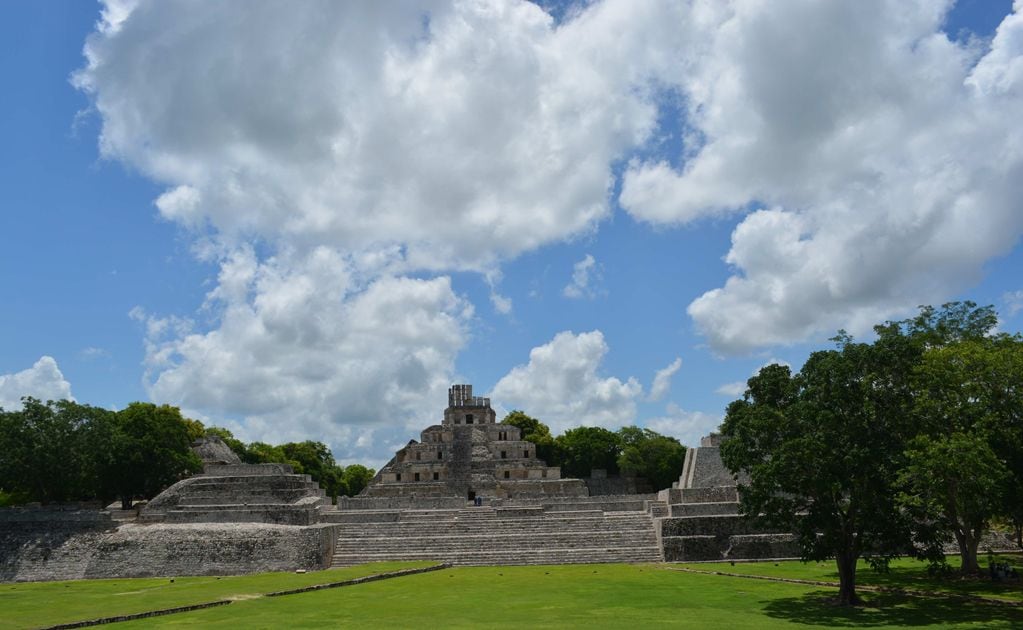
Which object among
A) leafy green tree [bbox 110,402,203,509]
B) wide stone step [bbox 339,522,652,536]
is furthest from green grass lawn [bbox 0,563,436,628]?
leafy green tree [bbox 110,402,203,509]

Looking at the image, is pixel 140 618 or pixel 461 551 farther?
pixel 461 551

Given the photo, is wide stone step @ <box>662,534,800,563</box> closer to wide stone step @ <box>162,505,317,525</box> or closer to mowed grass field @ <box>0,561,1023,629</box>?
mowed grass field @ <box>0,561,1023,629</box>

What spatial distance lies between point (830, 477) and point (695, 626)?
5765mm

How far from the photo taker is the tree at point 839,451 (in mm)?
19000

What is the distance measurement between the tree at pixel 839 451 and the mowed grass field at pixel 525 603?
1.82 meters

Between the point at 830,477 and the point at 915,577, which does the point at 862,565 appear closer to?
the point at 915,577

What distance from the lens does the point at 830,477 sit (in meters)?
18.9

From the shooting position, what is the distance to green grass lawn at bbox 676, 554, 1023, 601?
69.2 ft

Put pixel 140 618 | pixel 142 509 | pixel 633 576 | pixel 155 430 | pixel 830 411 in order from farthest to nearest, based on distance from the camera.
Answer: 1. pixel 155 430
2. pixel 142 509
3. pixel 633 576
4. pixel 830 411
5. pixel 140 618

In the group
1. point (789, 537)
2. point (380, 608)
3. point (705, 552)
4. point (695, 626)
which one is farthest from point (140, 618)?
point (789, 537)

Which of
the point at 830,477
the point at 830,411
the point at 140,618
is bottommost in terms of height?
the point at 140,618

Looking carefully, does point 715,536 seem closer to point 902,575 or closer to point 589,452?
point 902,575

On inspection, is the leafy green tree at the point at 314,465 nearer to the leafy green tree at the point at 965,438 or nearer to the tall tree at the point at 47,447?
the tall tree at the point at 47,447

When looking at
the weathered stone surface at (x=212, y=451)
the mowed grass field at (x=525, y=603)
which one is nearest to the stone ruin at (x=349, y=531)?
the mowed grass field at (x=525, y=603)
